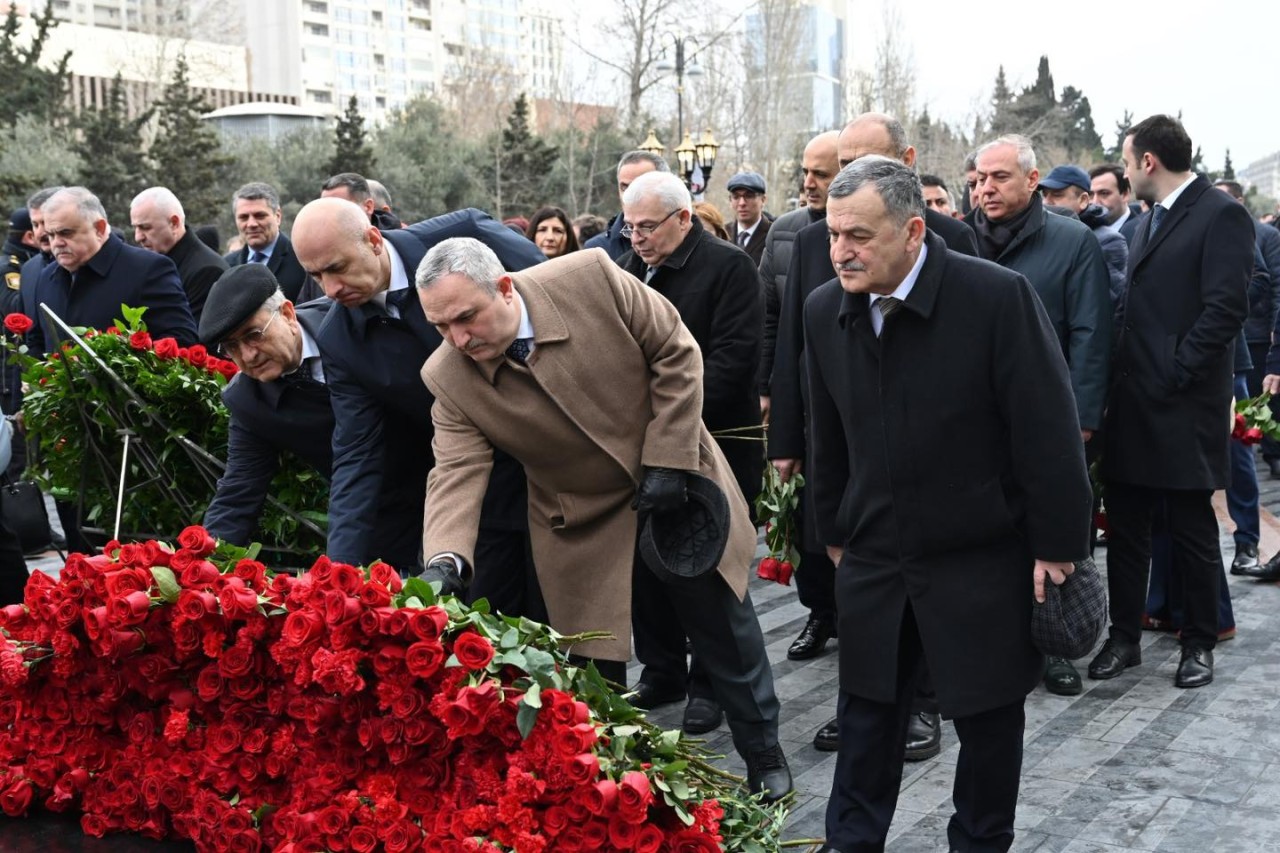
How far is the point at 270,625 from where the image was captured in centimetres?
323

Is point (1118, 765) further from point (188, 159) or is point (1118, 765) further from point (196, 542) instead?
point (188, 159)

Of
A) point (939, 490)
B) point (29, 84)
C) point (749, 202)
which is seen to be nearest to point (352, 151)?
point (29, 84)

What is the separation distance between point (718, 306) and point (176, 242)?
3.60 metres

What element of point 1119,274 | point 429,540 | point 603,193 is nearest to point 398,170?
point 603,193

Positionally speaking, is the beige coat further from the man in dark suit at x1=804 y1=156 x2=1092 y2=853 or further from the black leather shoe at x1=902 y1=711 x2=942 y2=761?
the black leather shoe at x1=902 y1=711 x2=942 y2=761

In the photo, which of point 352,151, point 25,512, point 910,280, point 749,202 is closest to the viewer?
point 910,280

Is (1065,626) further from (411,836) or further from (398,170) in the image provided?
(398,170)

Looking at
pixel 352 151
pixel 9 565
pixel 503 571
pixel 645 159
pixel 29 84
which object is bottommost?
pixel 9 565

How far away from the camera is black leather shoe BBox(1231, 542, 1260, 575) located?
794 cm

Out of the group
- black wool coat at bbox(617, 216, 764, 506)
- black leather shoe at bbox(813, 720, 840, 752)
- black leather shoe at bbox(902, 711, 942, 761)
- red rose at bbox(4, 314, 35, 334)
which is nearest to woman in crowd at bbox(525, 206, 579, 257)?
black wool coat at bbox(617, 216, 764, 506)

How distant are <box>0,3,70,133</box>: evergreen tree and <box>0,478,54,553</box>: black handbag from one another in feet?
103

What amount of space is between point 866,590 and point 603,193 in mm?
40731

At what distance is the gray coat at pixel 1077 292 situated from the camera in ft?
18.8

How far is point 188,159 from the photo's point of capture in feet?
105
